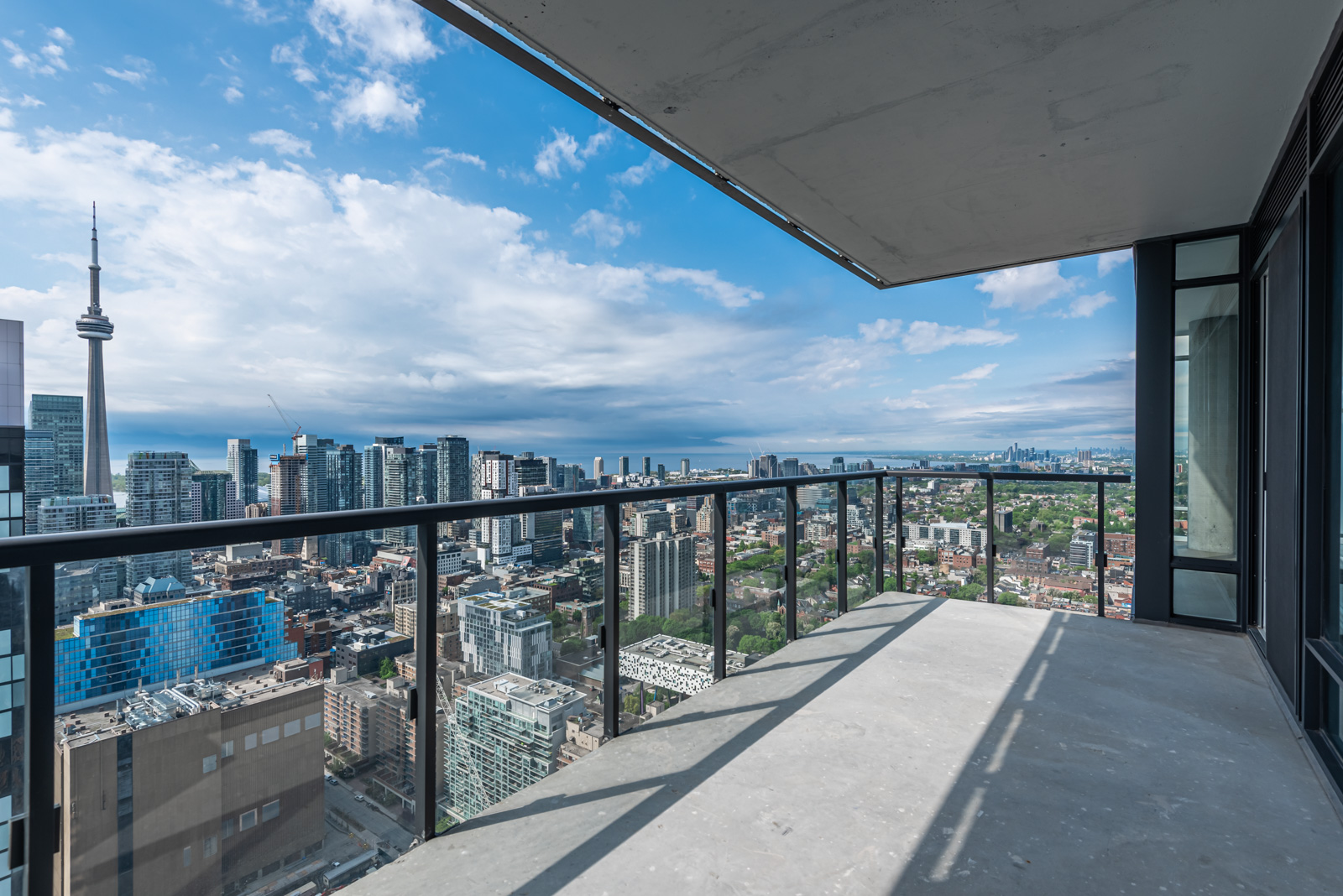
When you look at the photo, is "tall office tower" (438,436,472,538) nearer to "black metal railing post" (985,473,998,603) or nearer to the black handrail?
the black handrail

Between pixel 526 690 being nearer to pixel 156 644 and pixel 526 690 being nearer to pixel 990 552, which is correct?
pixel 156 644

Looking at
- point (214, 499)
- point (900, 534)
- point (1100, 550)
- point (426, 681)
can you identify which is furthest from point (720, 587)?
point (1100, 550)

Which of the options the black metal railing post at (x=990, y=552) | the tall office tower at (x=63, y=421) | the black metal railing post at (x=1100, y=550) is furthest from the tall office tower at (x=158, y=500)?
the black metal railing post at (x=1100, y=550)

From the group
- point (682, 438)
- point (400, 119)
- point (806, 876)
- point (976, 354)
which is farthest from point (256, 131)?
point (976, 354)

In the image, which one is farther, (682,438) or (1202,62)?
(682,438)

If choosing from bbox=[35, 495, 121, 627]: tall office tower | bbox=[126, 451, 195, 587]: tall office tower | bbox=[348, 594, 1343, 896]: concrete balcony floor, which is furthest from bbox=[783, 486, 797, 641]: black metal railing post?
bbox=[35, 495, 121, 627]: tall office tower

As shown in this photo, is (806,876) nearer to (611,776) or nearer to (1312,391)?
(611,776)
